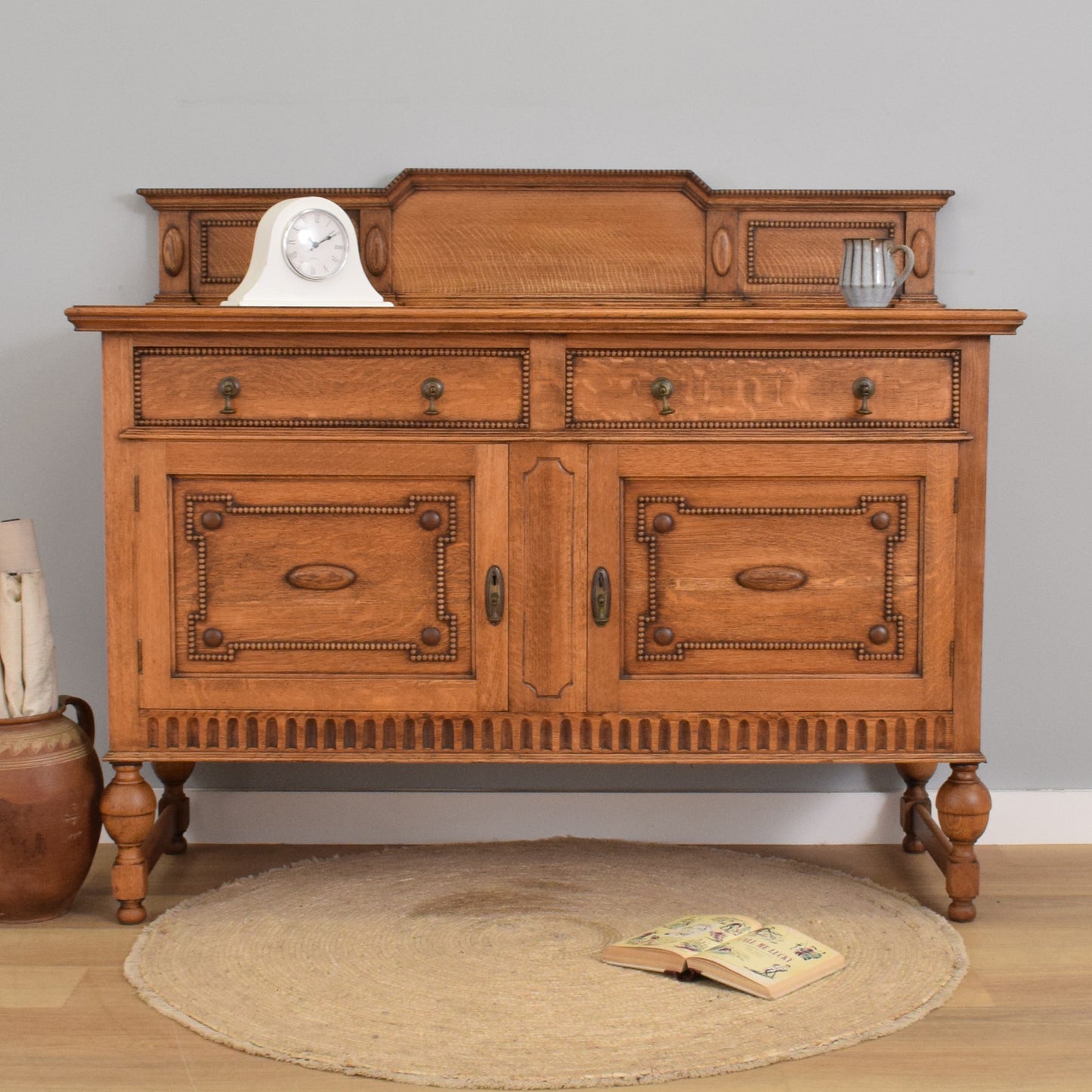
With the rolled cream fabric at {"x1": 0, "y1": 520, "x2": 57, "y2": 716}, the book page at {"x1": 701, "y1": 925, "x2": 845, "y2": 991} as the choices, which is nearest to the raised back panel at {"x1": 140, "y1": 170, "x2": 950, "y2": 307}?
the rolled cream fabric at {"x1": 0, "y1": 520, "x2": 57, "y2": 716}

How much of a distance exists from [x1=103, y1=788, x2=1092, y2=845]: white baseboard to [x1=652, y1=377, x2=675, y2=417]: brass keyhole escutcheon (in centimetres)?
91

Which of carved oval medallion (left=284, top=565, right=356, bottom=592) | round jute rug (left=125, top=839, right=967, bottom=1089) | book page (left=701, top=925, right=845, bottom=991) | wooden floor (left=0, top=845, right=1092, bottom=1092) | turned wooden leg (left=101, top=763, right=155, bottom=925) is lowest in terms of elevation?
wooden floor (left=0, top=845, right=1092, bottom=1092)

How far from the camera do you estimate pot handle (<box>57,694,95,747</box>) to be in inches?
90.4

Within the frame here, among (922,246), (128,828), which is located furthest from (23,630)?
(922,246)

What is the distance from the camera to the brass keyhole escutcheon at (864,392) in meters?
2.07

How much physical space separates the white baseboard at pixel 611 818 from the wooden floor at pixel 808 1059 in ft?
0.80

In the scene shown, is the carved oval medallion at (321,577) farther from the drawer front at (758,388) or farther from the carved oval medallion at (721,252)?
the carved oval medallion at (721,252)

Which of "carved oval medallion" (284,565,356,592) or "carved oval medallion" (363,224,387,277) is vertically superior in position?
"carved oval medallion" (363,224,387,277)

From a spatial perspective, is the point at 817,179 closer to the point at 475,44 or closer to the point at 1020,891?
the point at 475,44

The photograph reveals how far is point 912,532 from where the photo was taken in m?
2.10

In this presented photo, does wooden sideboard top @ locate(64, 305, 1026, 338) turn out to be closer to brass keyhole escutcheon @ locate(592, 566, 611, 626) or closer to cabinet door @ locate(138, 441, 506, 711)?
cabinet door @ locate(138, 441, 506, 711)

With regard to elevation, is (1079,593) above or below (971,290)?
below

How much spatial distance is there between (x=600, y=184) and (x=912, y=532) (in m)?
0.95

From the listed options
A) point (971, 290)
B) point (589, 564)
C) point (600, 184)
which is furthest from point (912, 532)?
point (600, 184)
